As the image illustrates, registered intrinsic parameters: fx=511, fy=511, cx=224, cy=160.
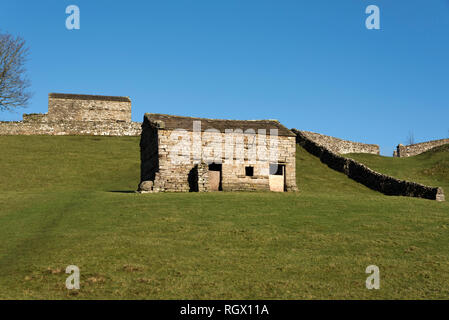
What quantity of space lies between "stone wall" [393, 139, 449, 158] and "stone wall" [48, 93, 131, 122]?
134 ft

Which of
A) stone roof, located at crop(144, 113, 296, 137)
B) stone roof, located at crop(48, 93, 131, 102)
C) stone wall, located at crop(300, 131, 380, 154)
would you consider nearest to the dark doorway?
stone roof, located at crop(144, 113, 296, 137)

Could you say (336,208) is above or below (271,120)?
below

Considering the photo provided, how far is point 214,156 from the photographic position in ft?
118

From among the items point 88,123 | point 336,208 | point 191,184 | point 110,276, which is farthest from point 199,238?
point 88,123

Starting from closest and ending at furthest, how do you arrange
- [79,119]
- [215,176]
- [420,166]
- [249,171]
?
[215,176] < [249,171] < [420,166] < [79,119]

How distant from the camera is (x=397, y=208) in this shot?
27.5m

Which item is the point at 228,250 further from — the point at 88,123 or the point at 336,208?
the point at 88,123

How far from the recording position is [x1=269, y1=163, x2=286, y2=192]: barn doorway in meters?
37.2

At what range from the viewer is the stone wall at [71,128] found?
202 feet

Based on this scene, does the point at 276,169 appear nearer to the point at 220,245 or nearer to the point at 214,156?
the point at 214,156

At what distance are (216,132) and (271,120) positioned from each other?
6.67 metres

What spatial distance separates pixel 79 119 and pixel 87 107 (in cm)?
225

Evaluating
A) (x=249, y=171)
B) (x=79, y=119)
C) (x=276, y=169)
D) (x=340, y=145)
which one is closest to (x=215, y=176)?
(x=249, y=171)
